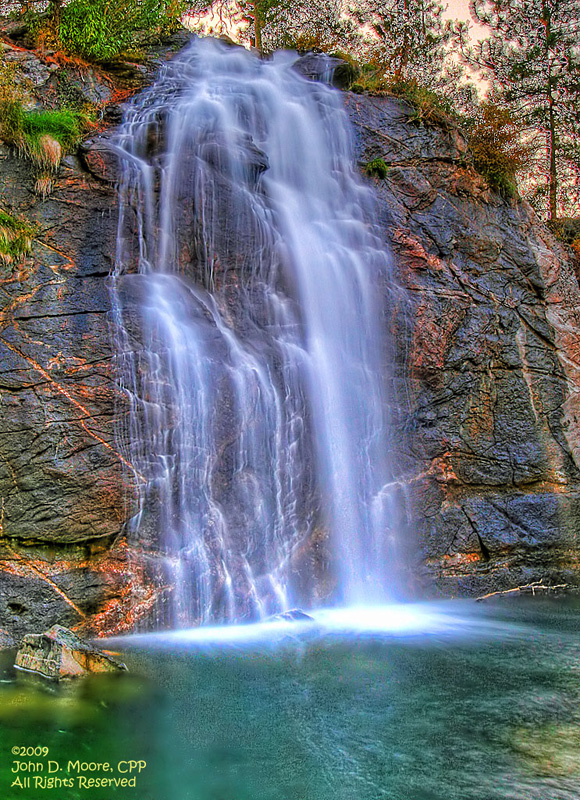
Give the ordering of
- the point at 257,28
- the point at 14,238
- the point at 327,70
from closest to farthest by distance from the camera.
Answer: the point at 14,238, the point at 327,70, the point at 257,28

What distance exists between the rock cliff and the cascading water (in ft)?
1.30

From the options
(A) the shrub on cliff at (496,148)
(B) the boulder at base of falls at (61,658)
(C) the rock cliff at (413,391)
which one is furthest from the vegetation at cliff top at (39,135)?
(A) the shrub on cliff at (496,148)

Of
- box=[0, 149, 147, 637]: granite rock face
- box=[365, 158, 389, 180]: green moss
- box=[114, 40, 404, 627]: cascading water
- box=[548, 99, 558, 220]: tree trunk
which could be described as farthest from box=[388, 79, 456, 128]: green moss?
box=[0, 149, 147, 637]: granite rock face

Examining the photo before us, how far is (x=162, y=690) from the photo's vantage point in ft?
18.1

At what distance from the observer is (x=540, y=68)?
57.1 ft

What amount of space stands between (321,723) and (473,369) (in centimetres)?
770

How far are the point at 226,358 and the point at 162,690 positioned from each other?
4.85m

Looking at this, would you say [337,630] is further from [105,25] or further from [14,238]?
[105,25]

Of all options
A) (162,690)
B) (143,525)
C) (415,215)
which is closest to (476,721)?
(162,690)

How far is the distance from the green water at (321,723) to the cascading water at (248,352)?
2.08 m

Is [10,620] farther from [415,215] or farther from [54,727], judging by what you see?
[415,215]

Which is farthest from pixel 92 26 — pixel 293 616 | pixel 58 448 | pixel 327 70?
pixel 293 616

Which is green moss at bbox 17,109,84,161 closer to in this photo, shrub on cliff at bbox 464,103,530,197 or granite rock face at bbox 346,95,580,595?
granite rock face at bbox 346,95,580,595

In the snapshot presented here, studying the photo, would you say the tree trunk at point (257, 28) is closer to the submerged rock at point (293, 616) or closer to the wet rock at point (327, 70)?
the wet rock at point (327, 70)
